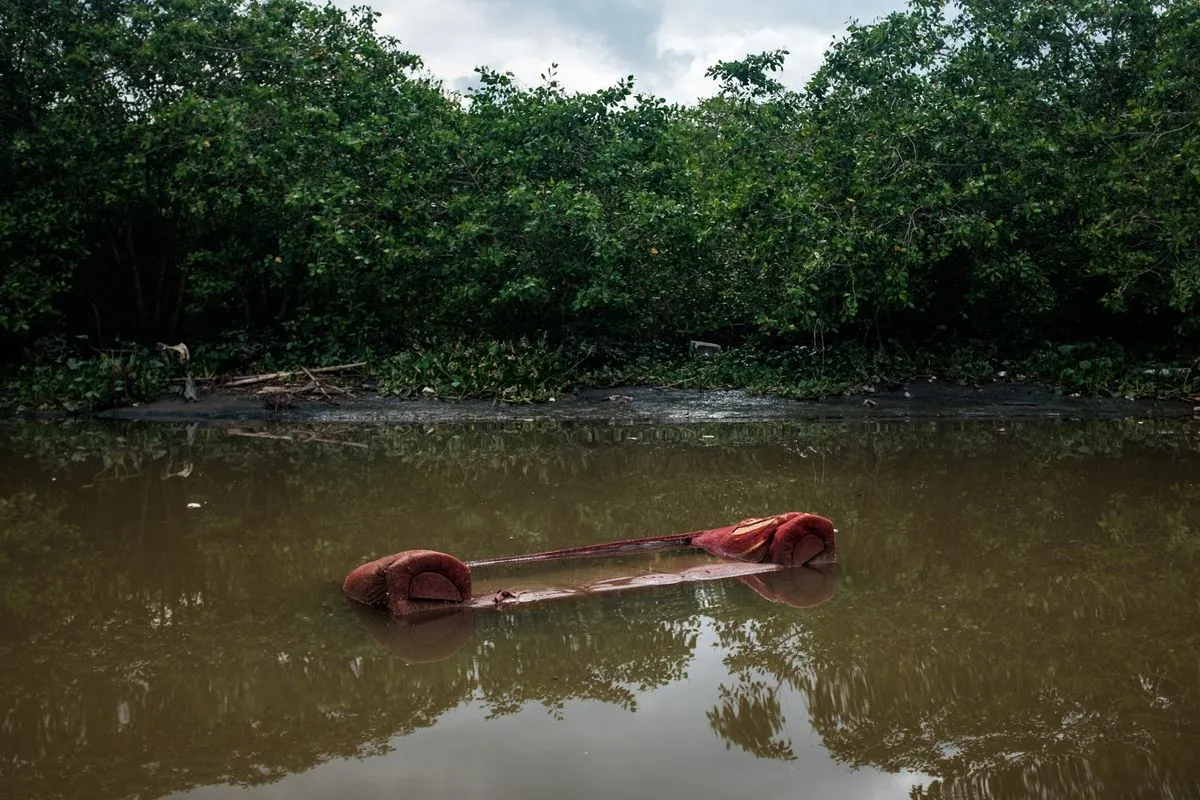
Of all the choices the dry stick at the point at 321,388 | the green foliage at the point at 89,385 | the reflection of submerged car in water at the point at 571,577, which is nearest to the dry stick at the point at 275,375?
the dry stick at the point at 321,388

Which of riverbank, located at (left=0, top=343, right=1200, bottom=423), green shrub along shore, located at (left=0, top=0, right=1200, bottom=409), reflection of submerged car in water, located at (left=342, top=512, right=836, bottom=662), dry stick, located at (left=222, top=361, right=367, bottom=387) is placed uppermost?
green shrub along shore, located at (left=0, top=0, right=1200, bottom=409)

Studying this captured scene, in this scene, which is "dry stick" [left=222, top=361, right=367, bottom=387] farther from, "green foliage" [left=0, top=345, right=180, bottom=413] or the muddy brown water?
the muddy brown water

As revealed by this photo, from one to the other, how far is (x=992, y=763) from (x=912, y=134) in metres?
10.9

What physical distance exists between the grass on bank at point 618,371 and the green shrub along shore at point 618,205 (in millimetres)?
52

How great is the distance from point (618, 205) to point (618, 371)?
2.33m

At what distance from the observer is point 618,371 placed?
14906 millimetres

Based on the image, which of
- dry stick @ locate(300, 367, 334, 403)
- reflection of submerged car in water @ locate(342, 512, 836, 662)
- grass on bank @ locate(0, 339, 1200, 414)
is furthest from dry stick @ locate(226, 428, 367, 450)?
reflection of submerged car in water @ locate(342, 512, 836, 662)


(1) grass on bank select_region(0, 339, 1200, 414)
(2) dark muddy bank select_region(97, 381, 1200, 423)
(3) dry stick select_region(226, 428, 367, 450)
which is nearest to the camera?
(3) dry stick select_region(226, 428, 367, 450)

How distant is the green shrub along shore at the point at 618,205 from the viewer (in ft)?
43.9

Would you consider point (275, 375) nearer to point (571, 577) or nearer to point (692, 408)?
point (692, 408)

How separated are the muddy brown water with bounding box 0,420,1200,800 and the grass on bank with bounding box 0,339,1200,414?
16.7 feet

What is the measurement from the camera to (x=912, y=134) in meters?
13.2

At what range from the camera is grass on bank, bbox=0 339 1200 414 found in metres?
13.9

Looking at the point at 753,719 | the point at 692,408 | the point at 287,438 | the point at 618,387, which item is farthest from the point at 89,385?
the point at 753,719
